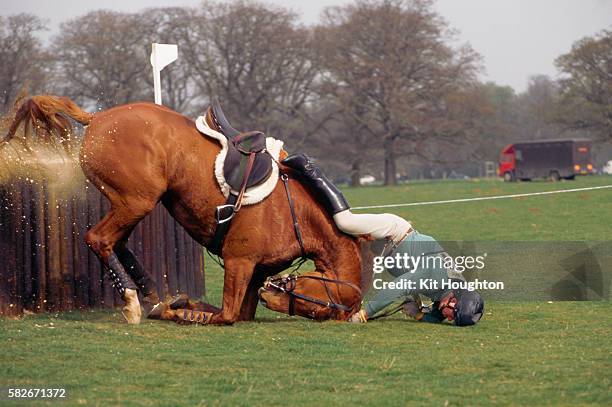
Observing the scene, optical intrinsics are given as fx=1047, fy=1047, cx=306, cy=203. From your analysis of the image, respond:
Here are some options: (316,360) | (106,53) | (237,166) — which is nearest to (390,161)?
(106,53)

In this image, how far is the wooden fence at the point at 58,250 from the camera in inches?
419

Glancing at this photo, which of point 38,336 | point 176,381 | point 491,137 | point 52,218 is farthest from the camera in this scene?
point 491,137

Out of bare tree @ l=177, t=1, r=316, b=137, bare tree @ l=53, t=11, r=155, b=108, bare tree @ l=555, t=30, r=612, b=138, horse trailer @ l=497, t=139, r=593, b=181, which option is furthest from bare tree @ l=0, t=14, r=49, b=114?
bare tree @ l=555, t=30, r=612, b=138

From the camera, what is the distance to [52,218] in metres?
11.2

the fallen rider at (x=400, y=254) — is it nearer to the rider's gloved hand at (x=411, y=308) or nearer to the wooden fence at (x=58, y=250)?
the rider's gloved hand at (x=411, y=308)

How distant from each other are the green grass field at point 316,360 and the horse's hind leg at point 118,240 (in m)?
0.23

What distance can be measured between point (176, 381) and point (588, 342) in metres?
3.92

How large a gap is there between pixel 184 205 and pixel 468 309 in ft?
9.74

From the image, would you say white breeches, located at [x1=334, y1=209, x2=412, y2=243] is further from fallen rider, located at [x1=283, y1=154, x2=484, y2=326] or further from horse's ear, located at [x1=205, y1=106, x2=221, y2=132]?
horse's ear, located at [x1=205, y1=106, x2=221, y2=132]

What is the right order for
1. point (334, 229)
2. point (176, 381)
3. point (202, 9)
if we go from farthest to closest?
1. point (202, 9)
2. point (334, 229)
3. point (176, 381)

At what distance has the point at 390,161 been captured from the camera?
3268 inches

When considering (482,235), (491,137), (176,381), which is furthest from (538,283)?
(491,137)

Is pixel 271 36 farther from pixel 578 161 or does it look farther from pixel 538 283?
pixel 538 283

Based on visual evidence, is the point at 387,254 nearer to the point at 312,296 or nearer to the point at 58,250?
the point at 312,296
